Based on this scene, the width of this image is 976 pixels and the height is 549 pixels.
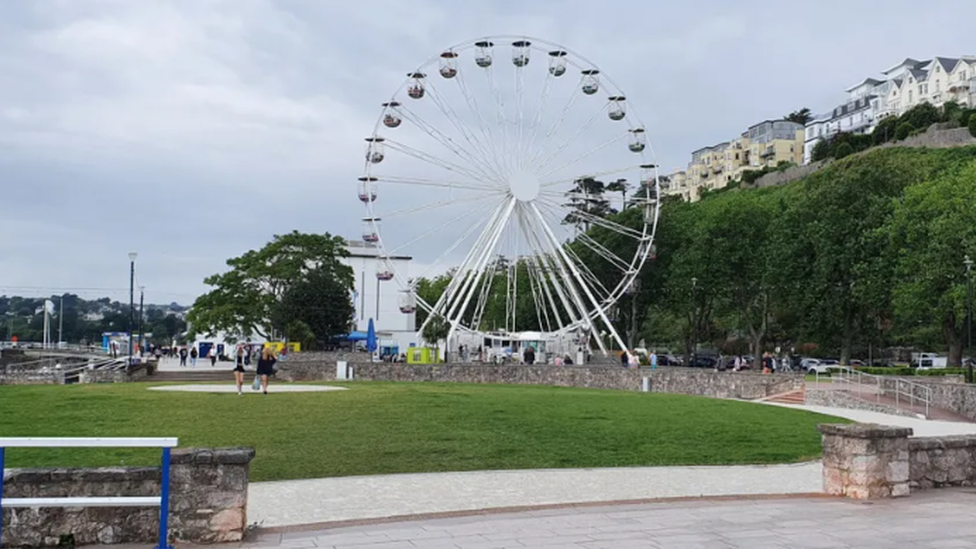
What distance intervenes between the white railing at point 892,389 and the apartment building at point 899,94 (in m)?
95.3

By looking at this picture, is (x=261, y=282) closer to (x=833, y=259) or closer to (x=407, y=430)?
(x=833, y=259)

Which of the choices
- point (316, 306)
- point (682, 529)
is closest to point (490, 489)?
point (682, 529)

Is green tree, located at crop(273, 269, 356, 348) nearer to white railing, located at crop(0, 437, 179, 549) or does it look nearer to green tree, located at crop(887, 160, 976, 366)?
green tree, located at crop(887, 160, 976, 366)

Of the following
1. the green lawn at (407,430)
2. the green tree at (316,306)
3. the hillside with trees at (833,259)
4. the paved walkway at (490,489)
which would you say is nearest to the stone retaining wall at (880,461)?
the paved walkway at (490,489)

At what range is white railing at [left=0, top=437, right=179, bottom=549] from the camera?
8.09 meters

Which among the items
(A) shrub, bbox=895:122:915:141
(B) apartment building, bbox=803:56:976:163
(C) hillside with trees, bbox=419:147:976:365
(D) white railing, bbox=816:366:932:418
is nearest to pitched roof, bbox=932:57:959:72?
(B) apartment building, bbox=803:56:976:163

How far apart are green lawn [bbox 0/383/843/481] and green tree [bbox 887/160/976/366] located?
71.8 ft

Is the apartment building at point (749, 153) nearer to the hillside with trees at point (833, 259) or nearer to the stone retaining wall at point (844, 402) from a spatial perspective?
the hillside with trees at point (833, 259)


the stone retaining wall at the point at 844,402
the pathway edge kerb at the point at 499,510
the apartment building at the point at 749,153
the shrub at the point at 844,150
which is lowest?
the stone retaining wall at the point at 844,402

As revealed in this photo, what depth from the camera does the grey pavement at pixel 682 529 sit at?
8969 mm

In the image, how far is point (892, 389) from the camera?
108 ft

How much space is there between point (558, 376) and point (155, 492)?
36.9 metres

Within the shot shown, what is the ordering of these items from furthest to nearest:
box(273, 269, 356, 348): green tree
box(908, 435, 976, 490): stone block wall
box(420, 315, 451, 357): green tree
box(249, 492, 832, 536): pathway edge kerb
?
1. box(273, 269, 356, 348): green tree
2. box(420, 315, 451, 357): green tree
3. box(908, 435, 976, 490): stone block wall
4. box(249, 492, 832, 536): pathway edge kerb

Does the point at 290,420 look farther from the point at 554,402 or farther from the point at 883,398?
the point at 883,398
